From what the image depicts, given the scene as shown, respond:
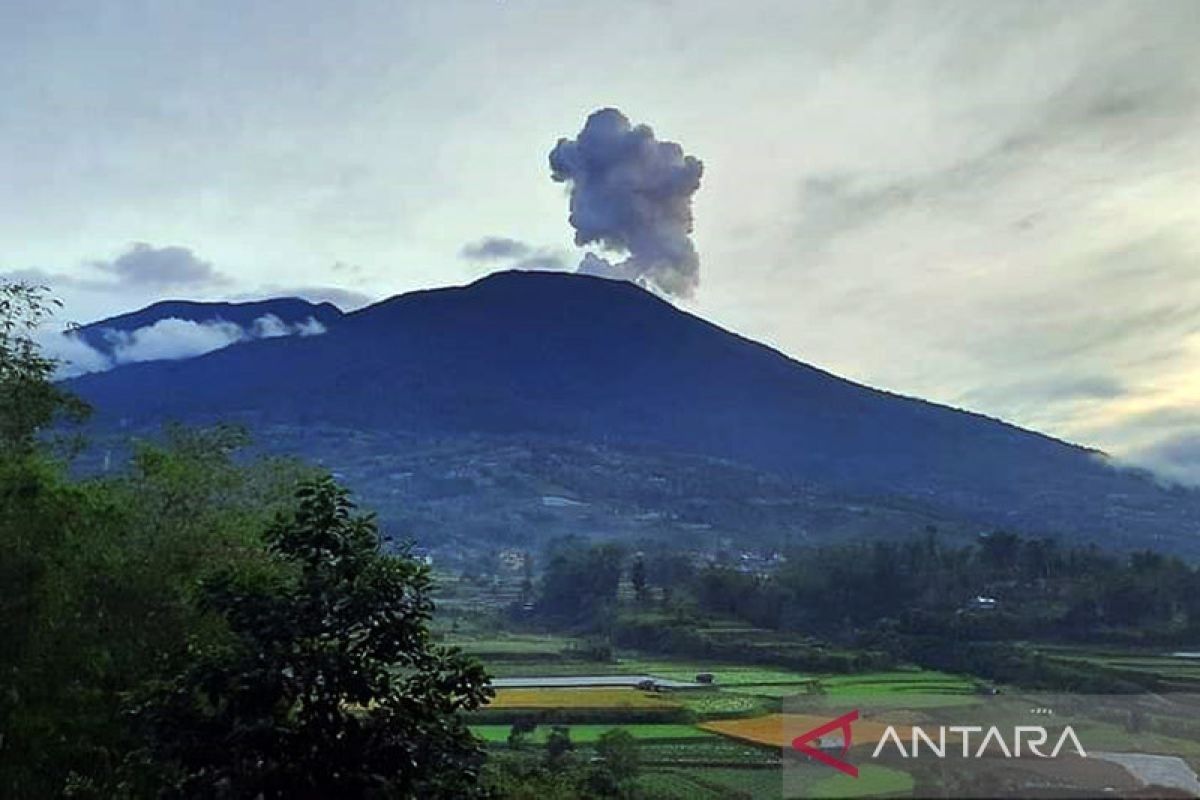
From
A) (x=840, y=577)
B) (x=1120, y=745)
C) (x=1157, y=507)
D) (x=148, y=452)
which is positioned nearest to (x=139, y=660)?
(x=148, y=452)

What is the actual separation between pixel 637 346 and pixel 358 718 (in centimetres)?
13306

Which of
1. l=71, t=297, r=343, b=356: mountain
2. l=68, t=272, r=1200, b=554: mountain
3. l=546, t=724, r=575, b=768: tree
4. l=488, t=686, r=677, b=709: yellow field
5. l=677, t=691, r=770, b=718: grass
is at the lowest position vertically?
l=546, t=724, r=575, b=768: tree

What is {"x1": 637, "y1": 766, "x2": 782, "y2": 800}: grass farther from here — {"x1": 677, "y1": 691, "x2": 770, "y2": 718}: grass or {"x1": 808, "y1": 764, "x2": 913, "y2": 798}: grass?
{"x1": 808, "y1": 764, "x2": 913, "y2": 798}: grass

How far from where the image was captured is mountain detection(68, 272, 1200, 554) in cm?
8200

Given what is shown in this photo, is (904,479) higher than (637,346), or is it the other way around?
(637,346)

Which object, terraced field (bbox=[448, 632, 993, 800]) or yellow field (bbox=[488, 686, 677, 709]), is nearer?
terraced field (bbox=[448, 632, 993, 800])

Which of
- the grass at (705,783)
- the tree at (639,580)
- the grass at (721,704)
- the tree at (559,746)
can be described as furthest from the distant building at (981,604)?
the tree at (639,580)

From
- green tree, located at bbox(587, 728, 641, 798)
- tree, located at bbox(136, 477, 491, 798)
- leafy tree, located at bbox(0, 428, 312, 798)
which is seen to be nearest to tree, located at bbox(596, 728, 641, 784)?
green tree, located at bbox(587, 728, 641, 798)

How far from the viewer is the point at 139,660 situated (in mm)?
10016

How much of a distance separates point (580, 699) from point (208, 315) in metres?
164

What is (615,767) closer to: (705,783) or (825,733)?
(705,783)

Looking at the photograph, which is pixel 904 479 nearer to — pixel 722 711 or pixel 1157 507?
pixel 1157 507

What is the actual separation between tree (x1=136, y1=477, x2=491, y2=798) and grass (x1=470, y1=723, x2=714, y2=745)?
54.1 feet

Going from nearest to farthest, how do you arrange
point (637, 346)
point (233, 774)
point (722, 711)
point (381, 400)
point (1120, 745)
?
1. point (1120, 745)
2. point (233, 774)
3. point (722, 711)
4. point (381, 400)
5. point (637, 346)
